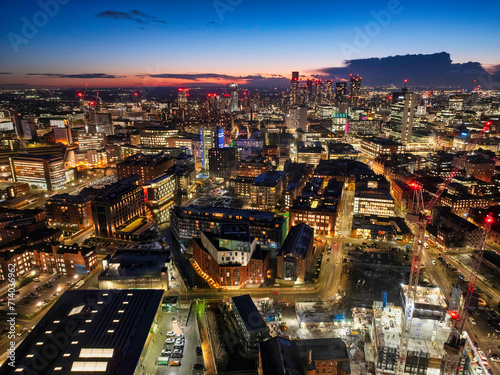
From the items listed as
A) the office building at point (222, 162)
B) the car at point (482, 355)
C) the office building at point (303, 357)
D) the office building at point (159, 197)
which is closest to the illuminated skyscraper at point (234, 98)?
the office building at point (222, 162)

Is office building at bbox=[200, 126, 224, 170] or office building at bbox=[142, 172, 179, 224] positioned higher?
office building at bbox=[200, 126, 224, 170]

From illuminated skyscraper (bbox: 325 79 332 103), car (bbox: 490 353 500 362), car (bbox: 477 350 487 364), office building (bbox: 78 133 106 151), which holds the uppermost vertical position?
illuminated skyscraper (bbox: 325 79 332 103)

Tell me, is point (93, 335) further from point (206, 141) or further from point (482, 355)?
point (206, 141)

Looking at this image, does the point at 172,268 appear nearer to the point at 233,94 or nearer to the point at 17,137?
the point at 17,137

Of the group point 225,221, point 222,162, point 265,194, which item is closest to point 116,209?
point 225,221

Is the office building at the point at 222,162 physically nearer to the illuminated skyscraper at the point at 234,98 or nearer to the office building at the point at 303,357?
the office building at the point at 303,357

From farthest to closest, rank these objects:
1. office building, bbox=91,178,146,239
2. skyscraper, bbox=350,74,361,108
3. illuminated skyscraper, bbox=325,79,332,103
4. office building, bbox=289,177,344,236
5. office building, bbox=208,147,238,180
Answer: illuminated skyscraper, bbox=325,79,332,103
skyscraper, bbox=350,74,361,108
office building, bbox=208,147,238,180
office building, bbox=289,177,344,236
office building, bbox=91,178,146,239

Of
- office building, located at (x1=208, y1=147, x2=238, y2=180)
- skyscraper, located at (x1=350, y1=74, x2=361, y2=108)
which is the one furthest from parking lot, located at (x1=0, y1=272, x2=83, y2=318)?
skyscraper, located at (x1=350, y1=74, x2=361, y2=108)

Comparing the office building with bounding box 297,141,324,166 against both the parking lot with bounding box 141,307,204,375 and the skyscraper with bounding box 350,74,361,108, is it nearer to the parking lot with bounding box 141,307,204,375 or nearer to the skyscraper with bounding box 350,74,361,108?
the parking lot with bounding box 141,307,204,375
